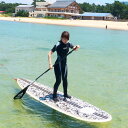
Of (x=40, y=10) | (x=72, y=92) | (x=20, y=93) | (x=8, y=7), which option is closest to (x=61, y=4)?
(x=40, y=10)

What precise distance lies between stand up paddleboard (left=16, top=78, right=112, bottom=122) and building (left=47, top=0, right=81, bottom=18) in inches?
4023

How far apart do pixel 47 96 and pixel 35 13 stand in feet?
365

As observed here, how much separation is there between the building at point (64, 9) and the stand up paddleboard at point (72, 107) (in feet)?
335

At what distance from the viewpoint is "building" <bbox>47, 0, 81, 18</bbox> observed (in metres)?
111

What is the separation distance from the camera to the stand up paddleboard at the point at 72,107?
743cm

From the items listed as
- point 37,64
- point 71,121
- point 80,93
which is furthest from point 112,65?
point 71,121

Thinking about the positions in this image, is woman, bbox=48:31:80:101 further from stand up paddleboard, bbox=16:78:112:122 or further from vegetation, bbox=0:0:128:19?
vegetation, bbox=0:0:128:19

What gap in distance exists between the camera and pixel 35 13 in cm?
11731

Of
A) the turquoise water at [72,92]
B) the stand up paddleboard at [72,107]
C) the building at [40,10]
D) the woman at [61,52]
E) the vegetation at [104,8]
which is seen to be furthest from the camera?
the building at [40,10]

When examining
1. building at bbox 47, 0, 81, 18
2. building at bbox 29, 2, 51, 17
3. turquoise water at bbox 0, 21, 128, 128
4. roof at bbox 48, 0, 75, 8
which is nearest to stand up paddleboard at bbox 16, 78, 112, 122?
turquoise water at bbox 0, 21, 128, 128

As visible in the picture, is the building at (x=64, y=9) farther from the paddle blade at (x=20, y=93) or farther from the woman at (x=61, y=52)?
the woman at (x=61, y=52)

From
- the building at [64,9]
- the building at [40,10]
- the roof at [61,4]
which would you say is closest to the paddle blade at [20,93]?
the building at [64,9]

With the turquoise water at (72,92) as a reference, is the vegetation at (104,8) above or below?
above

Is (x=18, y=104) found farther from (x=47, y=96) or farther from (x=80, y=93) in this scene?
(x=80, y=93)
